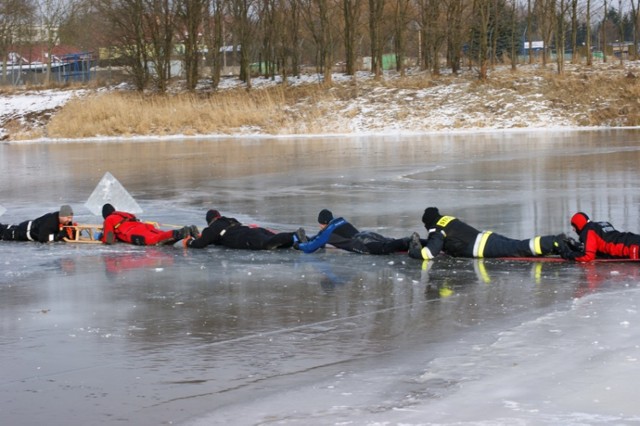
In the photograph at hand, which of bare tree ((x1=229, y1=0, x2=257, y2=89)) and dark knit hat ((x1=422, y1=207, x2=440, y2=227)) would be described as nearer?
dark knit hat ((x1=422, y1=207, x2=440, y2=227))

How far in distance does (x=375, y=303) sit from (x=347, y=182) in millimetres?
11137

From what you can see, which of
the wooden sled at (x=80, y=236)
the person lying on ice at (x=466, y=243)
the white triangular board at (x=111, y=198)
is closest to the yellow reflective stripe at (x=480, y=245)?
the person lying on ice at (x=466, y=243)

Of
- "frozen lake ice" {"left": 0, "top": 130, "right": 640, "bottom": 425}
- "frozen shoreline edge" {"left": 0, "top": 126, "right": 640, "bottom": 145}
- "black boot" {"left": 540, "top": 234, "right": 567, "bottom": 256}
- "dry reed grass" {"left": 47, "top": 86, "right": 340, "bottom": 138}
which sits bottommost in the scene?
"frozen lake ice" {"left": 0, "top": 130, "right": 640, "bottom": 425}

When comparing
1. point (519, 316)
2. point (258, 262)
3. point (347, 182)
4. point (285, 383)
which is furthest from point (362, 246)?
point (347, 182)

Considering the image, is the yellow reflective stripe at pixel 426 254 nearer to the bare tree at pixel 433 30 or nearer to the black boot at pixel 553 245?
the black boot at pixel 553 245

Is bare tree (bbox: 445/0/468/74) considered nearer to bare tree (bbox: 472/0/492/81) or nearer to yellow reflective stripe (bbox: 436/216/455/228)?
bare tree (bbox: 472/0/492/81)

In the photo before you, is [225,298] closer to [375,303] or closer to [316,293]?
[316,293]

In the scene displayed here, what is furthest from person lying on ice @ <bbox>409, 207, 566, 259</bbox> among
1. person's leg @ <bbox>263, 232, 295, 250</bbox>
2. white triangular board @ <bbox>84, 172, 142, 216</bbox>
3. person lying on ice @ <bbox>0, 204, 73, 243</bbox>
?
white triangular board @ <bbox>84, 172, 142, 216</bbox>

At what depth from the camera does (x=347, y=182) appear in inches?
750

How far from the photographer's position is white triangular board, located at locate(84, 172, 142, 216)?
14.9 meters

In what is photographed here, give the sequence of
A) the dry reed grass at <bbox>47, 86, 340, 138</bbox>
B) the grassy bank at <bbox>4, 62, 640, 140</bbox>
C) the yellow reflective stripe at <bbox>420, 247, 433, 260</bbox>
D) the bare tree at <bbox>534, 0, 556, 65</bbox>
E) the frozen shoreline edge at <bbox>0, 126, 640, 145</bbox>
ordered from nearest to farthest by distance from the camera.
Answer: the yellow reflective stripe at <bbox>420, 247, 433, 260</bbox> < the frozen shoreline edge at <bbox>0, 126, 640, 145</bbox> < the grassy bank at <bbox>4, 62, 640, 140</bbox> < the dry reed grass at <bbox>47, 86, 340, 138</bbox> < the bare tree at <bbox>534, 0, 556, 65</bbox>

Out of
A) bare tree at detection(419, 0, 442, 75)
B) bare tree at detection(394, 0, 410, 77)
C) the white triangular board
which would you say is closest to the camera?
the white triangular board

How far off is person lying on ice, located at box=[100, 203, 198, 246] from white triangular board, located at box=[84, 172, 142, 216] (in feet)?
7.24

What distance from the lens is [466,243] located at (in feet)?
32.9
